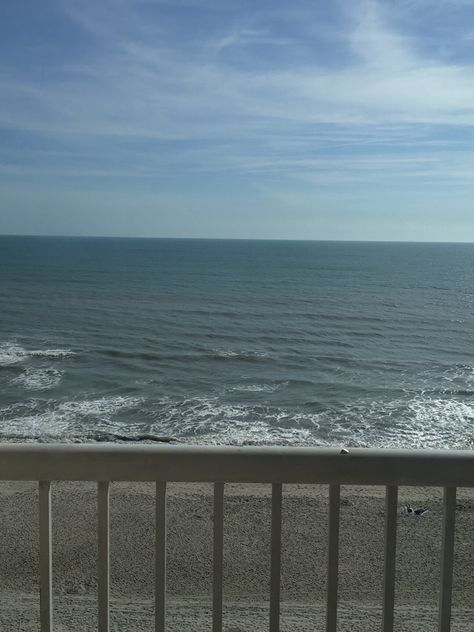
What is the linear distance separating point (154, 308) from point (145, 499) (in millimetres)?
33955

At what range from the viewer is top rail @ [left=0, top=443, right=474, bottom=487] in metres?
1.87

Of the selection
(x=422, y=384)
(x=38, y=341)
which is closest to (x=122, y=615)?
(x=422, y=384)

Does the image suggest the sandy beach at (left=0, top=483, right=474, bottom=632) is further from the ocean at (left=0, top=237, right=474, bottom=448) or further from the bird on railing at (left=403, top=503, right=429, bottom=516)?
the ocean at (left=0, top=237, right=474, bottom=448)

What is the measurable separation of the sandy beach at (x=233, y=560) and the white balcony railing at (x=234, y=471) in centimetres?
263

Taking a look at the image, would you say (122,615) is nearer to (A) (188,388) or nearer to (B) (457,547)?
(B) (457,547)

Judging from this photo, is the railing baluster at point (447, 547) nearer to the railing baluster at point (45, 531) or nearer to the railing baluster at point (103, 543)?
the railing baluster at point (103, 543)

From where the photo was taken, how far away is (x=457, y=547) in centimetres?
648

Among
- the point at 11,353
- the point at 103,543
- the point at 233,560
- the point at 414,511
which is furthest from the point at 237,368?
the point at 103,543

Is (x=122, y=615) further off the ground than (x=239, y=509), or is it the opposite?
(x=122, y=615)

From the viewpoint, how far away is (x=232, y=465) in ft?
6.14

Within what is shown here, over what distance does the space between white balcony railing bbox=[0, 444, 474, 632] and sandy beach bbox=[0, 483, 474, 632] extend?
2628 millimetres

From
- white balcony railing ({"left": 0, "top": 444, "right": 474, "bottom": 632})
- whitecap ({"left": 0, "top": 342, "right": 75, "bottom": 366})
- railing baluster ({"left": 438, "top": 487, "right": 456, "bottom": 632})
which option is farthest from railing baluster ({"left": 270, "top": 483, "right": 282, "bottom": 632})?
whitecap ({"left": 0, "top": 342, "right": 75, "bottom": 366})

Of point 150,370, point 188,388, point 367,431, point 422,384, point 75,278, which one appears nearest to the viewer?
point 367,431

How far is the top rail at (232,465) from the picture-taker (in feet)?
6.14
